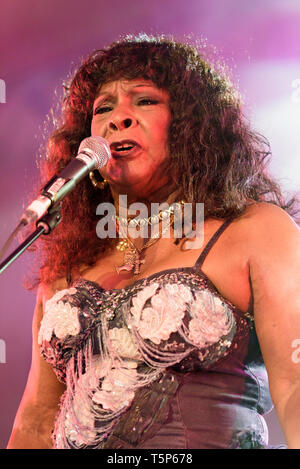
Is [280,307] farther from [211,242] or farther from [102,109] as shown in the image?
[102,109]

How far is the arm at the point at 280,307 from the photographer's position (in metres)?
1.37

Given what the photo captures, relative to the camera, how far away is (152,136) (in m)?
1.74

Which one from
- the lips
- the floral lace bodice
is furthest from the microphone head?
the floral lace bodice

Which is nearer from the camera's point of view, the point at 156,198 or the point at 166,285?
the point at 166,285

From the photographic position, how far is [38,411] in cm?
185

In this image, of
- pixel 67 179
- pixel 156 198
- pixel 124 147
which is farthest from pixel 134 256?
pixel 67 179

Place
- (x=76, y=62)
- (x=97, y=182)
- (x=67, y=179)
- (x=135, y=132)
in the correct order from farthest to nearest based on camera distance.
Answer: (x=76, y=62) < (x=97, y=182) < (x=135, y=132) < (x=67, y=179)

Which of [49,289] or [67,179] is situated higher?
[67,179]

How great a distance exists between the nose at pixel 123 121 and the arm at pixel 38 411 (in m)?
0.56

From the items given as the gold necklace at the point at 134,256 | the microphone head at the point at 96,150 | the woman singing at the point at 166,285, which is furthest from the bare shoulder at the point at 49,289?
the microphone head at the point at 96,150

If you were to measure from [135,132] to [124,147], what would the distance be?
53mm

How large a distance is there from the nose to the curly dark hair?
0.13 meters

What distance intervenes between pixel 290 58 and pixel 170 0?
478mm
